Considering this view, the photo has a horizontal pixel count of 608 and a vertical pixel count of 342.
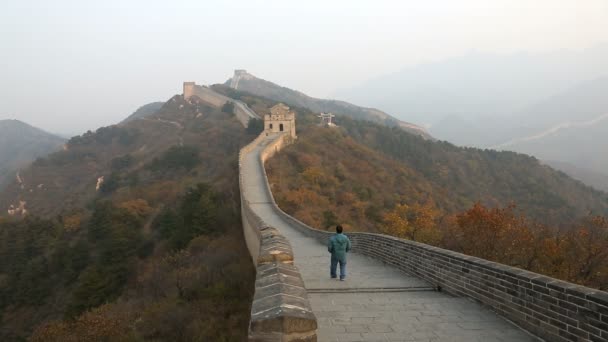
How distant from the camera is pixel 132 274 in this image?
23547 millimetres

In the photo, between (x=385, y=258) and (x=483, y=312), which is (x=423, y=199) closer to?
(x=385, y=258)

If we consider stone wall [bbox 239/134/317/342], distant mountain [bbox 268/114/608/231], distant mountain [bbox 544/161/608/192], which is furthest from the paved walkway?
distant mountain [bbox 544/161/608/192]

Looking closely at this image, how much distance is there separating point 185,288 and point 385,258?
4.58m

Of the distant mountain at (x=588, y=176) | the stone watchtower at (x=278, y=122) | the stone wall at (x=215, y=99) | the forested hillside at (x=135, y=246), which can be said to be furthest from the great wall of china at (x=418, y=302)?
the distant mountain at (x=588, y=176)

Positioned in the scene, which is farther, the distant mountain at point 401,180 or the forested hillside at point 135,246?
the distant mountain at point 401,180

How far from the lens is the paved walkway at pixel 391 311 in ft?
16.9

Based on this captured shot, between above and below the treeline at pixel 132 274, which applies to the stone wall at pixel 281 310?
above

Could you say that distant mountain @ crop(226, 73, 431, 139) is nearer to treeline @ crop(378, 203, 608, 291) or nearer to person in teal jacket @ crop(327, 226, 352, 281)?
treeline @ crop(378, 203, 608, 291)

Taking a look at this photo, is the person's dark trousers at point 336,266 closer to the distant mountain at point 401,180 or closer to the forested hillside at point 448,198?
the forested hillside at point 448,198

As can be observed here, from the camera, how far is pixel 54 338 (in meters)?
10.4

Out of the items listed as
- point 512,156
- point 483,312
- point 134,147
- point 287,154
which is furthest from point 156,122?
point 483,312

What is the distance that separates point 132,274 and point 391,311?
20.3 meters

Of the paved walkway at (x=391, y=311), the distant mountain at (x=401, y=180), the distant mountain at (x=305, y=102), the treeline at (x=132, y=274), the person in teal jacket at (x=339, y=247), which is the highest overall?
the distant mountain at (x=305, y=102)

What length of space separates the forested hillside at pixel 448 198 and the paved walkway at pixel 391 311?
5.37 m
